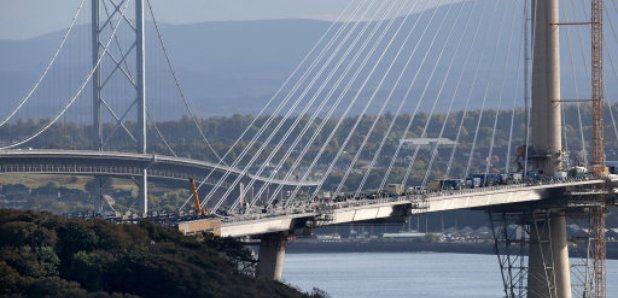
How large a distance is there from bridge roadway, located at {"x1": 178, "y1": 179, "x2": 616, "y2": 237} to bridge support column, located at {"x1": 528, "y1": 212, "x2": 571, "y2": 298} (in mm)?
1183

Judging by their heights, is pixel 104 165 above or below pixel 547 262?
above

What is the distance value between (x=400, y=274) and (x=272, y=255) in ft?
137

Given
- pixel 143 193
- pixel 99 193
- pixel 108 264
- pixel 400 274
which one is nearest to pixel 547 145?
pixel 400 274

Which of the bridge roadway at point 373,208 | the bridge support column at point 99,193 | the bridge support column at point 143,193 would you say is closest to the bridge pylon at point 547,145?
the bridge roadway at point 373,208

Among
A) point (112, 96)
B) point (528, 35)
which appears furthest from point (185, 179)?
point (112, 96)

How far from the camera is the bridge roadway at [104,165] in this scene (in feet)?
296

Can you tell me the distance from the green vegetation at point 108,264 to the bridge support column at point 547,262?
2208 centimetres

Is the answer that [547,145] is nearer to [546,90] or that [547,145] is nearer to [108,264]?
[546,90]

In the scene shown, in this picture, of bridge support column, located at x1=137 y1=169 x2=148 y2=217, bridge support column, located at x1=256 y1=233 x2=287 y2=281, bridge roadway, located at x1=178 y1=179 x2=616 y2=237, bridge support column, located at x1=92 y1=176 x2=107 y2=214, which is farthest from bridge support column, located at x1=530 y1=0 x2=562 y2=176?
bridge support column, located at x1=92 y1=176 x2=107 y2=214

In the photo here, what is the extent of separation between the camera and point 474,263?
107 meters

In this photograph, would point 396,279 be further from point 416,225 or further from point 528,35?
point 416,225

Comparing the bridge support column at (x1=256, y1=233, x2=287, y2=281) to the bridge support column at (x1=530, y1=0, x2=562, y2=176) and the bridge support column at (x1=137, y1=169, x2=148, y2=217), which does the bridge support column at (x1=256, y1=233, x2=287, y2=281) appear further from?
the bridge support column at (x1=137, y1=169, x2=148, y2=217)

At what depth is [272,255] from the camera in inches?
2035

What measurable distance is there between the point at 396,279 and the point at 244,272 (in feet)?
133
